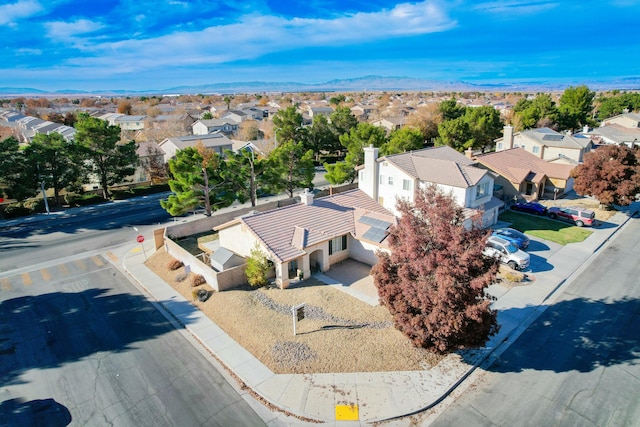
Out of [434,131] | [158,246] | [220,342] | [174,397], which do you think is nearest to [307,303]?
[220,342]

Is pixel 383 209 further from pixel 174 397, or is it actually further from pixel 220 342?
pixel 174 397

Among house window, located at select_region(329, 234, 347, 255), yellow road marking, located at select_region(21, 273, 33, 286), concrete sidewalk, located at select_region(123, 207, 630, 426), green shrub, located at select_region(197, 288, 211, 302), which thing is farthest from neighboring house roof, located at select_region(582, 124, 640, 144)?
yellow road marking, located at select_region(21, 273, 33, 286)

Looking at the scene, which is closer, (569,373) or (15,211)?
(569,373)

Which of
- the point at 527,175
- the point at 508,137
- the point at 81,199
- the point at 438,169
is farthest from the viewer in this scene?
the point at 508,137

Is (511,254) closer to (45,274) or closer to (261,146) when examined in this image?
(45,274)

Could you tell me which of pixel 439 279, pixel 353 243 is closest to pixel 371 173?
pixel 353 243

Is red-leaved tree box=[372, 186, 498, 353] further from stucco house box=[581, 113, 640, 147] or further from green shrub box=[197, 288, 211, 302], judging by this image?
stucco house box=[581, 113, 640, 147]

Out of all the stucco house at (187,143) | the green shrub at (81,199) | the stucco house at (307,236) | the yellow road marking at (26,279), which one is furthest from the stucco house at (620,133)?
the green shrub at (81,199)
